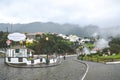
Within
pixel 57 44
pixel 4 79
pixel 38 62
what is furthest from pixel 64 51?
pixel 4 79

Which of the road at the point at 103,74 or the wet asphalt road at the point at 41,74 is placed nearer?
the road at the point at 103,74

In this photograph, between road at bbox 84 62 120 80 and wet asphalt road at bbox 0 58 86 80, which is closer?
road at bbox 84 62 120 80

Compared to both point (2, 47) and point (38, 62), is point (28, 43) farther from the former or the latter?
point (38, 62)

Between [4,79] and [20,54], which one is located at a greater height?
[20,54]

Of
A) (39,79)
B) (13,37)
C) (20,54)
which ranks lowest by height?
(39,79)

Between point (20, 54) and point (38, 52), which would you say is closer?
point (20, 54)

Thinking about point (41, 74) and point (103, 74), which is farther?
point (41, 74)

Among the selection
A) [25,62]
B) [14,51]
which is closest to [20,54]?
[14,51]

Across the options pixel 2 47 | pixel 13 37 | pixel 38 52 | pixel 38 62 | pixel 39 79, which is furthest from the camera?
pixel 2 47

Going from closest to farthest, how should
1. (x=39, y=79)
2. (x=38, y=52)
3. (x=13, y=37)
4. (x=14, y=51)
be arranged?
(x=39, y=79), (x=14, y=51), (x=13, y=37), (x=38, y=52)

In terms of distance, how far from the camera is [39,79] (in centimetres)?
2286

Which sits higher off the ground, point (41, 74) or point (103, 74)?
point (41, 74)

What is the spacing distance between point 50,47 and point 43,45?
3317 mm

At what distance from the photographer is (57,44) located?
326 feet
